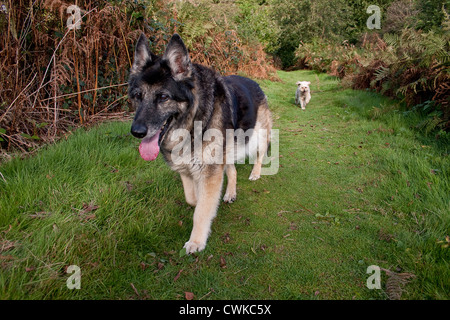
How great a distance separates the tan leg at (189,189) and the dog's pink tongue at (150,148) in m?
0.70

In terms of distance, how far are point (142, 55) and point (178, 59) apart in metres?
0.43

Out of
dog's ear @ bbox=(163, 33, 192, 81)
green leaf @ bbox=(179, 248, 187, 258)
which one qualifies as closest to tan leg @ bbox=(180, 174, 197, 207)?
green leaf @ bbox=(179, 248, 187, 258)

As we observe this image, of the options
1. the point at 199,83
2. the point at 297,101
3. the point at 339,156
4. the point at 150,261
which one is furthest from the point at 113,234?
the point at 297,101

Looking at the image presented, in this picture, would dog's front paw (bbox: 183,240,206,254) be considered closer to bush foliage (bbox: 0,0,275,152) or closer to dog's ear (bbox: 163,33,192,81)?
dog's ear (bbox: 163,33,192,81)

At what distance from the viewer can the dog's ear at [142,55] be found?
2.76 meters

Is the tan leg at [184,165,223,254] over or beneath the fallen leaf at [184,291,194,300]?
over

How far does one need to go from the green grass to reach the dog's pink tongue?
0.65m

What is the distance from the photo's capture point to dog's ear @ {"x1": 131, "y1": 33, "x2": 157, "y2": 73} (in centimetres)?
276

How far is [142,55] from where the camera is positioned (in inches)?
110

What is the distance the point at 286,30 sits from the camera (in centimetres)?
2603

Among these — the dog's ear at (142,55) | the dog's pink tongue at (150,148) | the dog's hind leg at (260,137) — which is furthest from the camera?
the dog's hind leg at (260,137)

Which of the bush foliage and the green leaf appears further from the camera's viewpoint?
the bush foliage

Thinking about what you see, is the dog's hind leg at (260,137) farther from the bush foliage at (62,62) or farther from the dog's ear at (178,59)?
the bush foliage at (62,62)

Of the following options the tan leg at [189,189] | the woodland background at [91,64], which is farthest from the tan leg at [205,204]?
the woodland background at [91,64]
